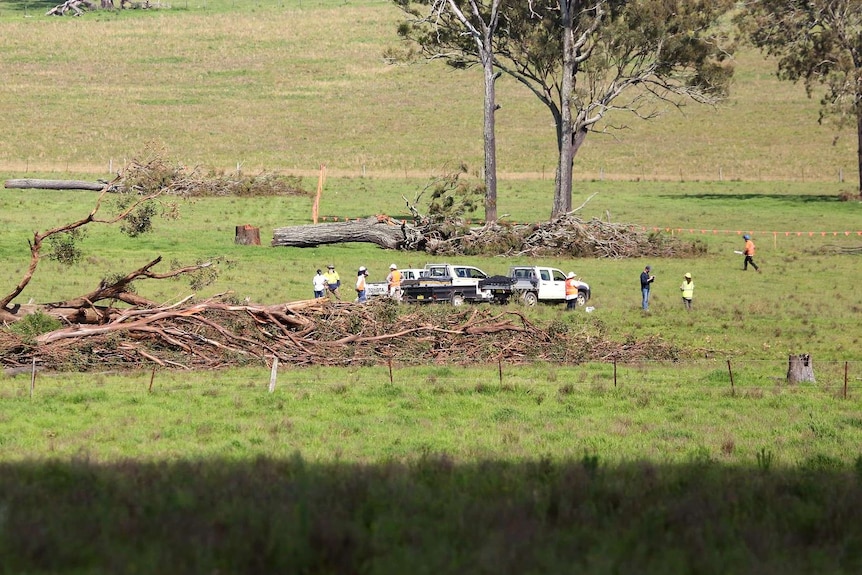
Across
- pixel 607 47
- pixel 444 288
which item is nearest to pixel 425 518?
pixel 444 288

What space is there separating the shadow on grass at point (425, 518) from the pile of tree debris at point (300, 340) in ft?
29.7

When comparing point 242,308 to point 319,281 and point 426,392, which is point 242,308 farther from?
point 319,281

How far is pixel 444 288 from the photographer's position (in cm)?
3303

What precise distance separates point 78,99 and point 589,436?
92.3 m

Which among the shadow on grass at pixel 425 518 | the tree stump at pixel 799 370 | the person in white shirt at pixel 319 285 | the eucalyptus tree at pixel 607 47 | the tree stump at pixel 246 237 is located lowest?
the tree stump at pixel 246 237

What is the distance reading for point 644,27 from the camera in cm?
5056

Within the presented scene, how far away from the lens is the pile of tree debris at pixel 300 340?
72.4ft

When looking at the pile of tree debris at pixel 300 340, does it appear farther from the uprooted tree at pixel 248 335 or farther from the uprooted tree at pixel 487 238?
the uprooted tree at pixel 487 238

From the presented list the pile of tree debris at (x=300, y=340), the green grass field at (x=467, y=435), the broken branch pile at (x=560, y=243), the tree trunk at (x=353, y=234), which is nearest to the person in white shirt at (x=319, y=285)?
the green grass field at (x=467, y=435)

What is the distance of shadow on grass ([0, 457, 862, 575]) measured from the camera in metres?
9.10

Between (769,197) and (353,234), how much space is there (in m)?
29.9

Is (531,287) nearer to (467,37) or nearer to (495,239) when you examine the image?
(495,239)

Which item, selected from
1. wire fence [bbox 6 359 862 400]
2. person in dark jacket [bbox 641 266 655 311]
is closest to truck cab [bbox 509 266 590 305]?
person in dark jacket [bbox 641 266 655 311]

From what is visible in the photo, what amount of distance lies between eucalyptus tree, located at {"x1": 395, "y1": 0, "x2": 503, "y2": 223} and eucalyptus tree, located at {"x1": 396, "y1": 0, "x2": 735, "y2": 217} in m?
0.10
